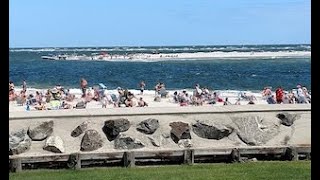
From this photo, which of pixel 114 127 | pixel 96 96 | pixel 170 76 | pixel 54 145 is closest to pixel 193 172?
pixel 114 127

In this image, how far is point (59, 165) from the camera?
478 centimetres

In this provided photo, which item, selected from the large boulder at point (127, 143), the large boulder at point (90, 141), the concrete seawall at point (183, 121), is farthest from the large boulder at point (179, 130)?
the large boulder at point (90, 141)

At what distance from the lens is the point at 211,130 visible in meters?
5.25

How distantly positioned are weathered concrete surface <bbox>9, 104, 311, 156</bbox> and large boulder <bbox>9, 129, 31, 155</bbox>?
0.18ft

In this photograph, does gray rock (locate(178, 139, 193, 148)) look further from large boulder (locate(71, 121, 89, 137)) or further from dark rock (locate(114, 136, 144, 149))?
large boulder (locate(71, 121, 89, 137))

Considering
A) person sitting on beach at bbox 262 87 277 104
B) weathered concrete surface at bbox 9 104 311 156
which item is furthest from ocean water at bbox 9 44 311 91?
weathered concrete surface at bbox 9 104 311 156

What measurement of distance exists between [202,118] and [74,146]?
1.35 meters

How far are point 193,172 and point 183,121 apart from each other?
830 mm

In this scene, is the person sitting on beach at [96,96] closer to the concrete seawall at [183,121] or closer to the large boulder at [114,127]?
the concrete seawall at [183,121]

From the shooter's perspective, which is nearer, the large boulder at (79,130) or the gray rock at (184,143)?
the large boulder at (79,130)

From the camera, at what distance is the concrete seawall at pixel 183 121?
5.07m

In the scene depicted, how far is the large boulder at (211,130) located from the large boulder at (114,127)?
0.72 meters

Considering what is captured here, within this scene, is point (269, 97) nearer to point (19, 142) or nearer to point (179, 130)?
point (179, 130)
